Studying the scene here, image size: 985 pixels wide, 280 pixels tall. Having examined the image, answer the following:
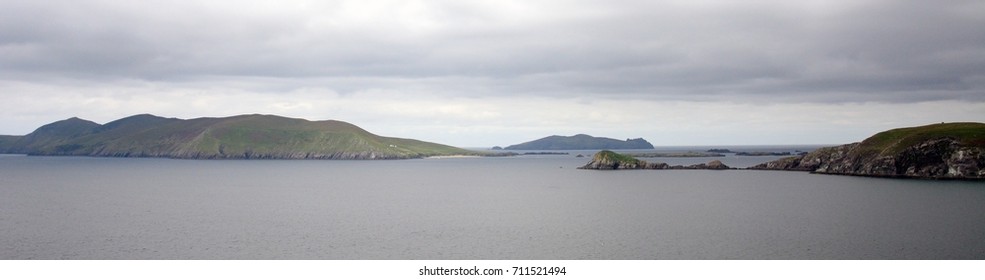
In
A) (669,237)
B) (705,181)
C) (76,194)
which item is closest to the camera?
(669,237)

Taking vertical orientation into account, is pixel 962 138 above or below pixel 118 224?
above

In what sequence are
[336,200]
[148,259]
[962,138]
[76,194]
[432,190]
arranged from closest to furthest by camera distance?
[148,259]
[336,200]
[76,194]
[432,190]
[962,138]

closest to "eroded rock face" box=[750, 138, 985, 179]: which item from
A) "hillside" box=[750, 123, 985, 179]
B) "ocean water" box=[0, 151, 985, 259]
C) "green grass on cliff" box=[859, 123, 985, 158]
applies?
"hillside" box=[750, 123, 985, 179]

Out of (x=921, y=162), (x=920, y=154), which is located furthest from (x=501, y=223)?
(x=920, y=154)

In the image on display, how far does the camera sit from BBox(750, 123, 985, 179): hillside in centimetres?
14350

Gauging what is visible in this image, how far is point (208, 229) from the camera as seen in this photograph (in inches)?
2980

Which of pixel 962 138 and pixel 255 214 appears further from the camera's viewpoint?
pixel 962 138

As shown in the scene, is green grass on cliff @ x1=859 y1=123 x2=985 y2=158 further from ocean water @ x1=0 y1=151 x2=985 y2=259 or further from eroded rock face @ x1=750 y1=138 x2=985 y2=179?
ocean water @ x1=0 y1=151 x2=985 y2=259

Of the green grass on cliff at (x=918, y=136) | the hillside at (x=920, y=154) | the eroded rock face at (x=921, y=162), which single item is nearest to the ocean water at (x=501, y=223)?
the eroded rock face at (x=921, y=162)

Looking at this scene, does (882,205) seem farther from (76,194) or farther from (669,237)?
(76,194)

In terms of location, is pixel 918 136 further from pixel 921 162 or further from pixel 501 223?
pixel 501 223

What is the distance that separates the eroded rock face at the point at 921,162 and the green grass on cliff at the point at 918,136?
1.36 meters
